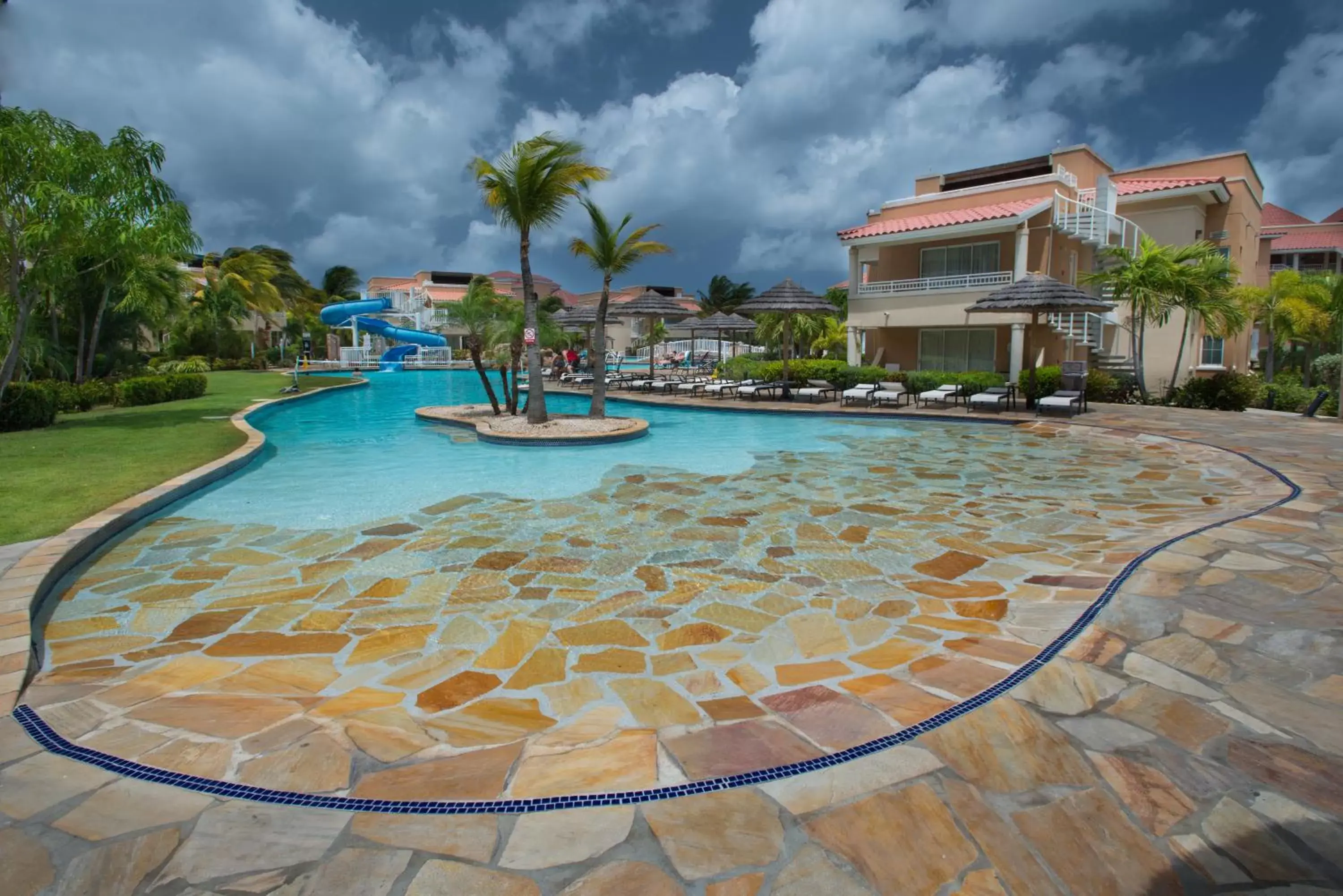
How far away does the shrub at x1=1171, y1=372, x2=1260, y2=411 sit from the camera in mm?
16188

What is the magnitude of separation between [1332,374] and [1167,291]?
14.8ft

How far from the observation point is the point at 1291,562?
496 centimetres

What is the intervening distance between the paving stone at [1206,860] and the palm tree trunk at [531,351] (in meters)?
11.9

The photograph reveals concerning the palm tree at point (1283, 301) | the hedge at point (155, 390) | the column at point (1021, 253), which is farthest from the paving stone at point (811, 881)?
the palm tree at point (1283, 301)

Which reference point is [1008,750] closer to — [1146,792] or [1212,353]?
[1146,792]

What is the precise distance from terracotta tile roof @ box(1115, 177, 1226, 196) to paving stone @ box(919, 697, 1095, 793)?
23.5 metres

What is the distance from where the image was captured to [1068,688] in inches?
132

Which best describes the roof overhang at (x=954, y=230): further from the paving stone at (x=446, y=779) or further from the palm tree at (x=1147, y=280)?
the paving stone at (x=446, y=779)

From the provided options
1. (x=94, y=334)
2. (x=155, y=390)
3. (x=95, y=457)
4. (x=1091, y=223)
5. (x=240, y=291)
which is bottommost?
(x=95, y=457)

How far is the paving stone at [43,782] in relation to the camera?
8.25 feet

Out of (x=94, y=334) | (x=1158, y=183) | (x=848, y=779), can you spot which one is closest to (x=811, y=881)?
(x=848, y=779)

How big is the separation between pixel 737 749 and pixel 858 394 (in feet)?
53.4

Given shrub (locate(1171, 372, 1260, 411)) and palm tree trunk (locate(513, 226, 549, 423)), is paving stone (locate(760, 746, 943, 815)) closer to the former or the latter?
palm tree trunk (locate(513, 226, 549, 423))

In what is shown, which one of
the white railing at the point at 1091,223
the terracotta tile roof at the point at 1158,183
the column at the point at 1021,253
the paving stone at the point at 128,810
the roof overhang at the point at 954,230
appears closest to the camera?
the paving stone at the point at 128,810
